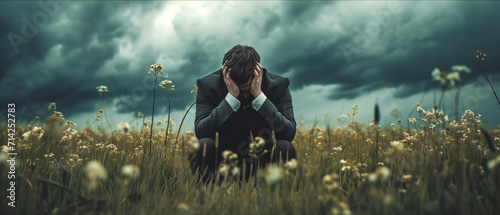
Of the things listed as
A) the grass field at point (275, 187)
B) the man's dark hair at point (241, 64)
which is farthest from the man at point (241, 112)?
the grass field at point (275, 187)

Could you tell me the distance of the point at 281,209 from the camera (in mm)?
1916

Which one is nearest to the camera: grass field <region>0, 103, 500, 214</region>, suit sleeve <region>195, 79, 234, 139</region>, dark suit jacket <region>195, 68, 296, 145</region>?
grass field <region>0, 103, 500, 214</region>

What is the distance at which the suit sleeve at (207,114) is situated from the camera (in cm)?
322

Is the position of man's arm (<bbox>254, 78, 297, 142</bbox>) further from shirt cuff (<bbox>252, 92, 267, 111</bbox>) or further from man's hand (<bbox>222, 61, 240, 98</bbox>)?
man's hand (<bbox>222, 61, 240, 98</bbox>)

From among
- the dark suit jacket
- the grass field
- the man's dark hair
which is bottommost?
the grass field

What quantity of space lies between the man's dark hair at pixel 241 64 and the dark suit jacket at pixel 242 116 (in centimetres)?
34

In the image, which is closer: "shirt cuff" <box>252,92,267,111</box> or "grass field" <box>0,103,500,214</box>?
"grass field" <box>0,103,500,214</box>

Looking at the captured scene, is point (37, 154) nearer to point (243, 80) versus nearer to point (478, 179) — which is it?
point (243, 80)

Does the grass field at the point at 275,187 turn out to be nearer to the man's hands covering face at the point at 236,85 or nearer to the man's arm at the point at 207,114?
the man's arm at the point at 207,114

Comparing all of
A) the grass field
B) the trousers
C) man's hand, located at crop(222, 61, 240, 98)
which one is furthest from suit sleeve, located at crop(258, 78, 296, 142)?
the grass field

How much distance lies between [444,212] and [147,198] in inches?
83.4

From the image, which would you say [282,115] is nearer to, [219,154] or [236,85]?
[236,85]

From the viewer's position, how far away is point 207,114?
3643 millimetres

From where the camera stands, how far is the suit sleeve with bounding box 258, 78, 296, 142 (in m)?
3.22
